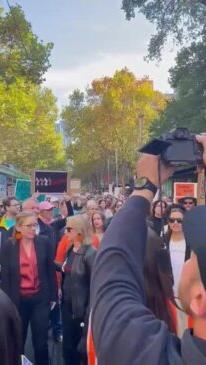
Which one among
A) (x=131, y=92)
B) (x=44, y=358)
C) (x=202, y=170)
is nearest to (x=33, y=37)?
(x=44, y=358)

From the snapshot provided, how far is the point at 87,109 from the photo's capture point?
57531mm

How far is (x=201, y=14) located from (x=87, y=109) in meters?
31.8

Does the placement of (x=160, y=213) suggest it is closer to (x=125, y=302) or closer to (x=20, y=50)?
(x=125, y=302)

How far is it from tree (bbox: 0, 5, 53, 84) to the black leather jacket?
51.3 ft

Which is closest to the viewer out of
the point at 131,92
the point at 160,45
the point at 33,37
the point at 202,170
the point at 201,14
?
the point at 202,170

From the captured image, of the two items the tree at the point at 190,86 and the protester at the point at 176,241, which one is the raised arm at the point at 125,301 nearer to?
the protester at the point at 176,241

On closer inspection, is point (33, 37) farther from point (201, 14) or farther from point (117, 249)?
point (117, 249)

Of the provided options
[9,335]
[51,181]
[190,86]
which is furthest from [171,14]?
[9,335]

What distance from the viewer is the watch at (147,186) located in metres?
1.77

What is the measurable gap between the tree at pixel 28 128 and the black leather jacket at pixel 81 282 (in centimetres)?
1572

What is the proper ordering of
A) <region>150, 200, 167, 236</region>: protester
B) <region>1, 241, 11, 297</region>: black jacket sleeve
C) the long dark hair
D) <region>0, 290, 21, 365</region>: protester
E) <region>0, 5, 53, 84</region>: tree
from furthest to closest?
<region>0, 5, 53, 84</region>: tree
<region>1, 241, 11, 297</region>: black jacket sleeve
the long dark hair
<region>0, 290, 21, 365</region>: protester
<region>150, 200, 167, 236</region>: protester

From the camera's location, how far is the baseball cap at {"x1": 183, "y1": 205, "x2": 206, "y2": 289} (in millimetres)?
1360

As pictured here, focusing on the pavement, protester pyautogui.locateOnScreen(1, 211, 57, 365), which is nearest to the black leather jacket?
protester pyautogui.locateOnScreen(1, 211, 57, 365)

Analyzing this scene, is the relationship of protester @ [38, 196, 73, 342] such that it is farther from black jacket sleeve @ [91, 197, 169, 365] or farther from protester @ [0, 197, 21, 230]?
black jacket sleeve @ [91, 197, 169, 365]
